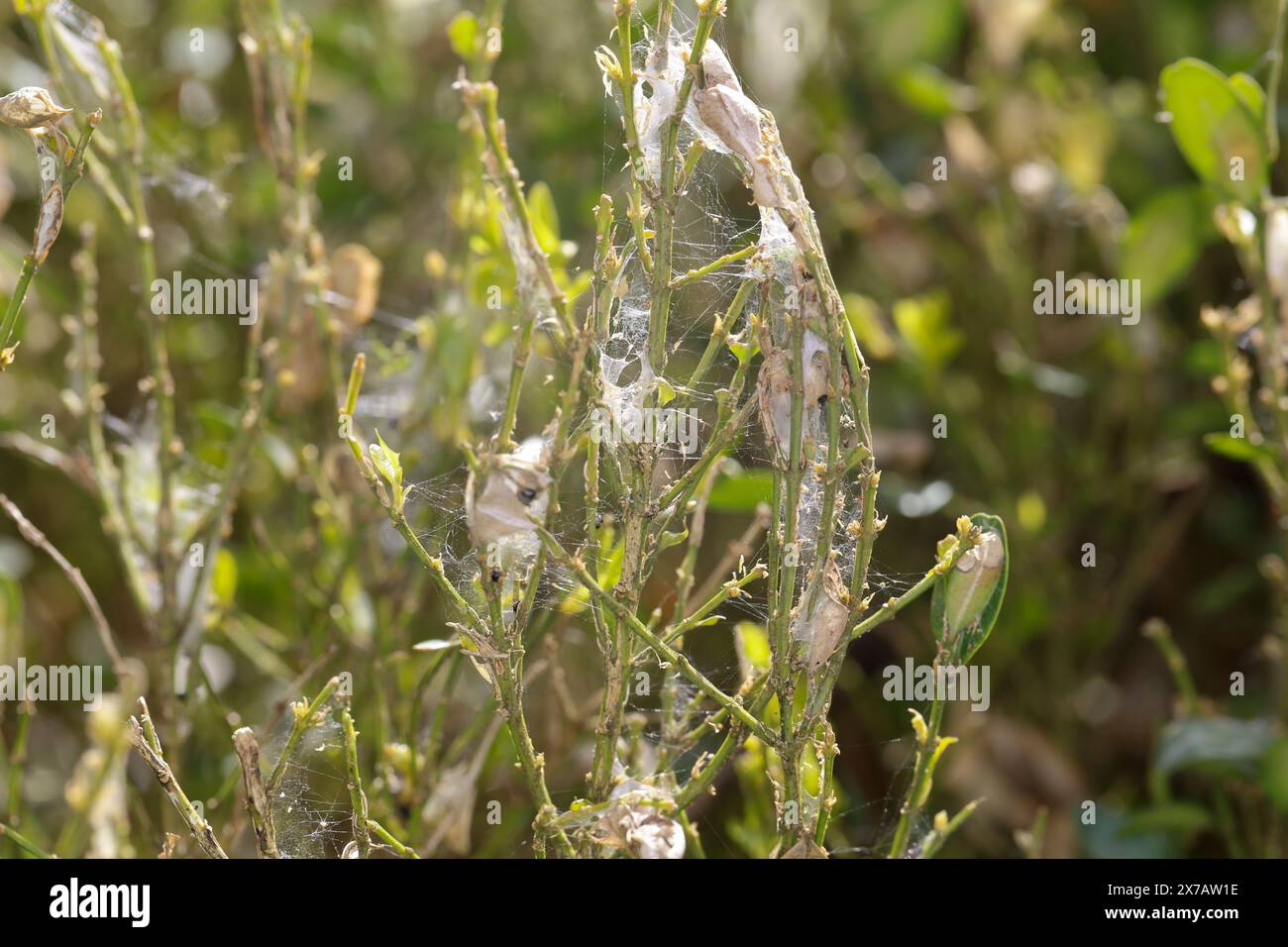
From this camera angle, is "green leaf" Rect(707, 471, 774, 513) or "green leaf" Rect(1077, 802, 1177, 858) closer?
"green leaf" Rect(707, 471, 774, 513)

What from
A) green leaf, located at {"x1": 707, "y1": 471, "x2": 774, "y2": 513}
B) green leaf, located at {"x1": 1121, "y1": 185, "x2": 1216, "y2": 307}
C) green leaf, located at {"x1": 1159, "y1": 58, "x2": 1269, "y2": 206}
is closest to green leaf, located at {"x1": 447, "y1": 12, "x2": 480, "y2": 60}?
green leaf, located at {"x1": 707, "y1": 471, "x2": 774, "y2": 513}

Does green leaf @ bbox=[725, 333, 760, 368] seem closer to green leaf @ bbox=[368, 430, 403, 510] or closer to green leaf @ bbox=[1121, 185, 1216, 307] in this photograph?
green leaf @ bbox=[368, 430, 403, 510]

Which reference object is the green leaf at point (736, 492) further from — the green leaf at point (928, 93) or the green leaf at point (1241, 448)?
the green leaf at point (928, 93)

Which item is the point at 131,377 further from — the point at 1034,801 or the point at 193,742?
the point at 1034,801

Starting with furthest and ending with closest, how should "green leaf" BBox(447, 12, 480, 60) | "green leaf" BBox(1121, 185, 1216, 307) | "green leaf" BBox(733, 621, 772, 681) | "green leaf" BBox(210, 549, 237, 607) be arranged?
1. "green leaf" BBox(1121, 185, 1216, 307)
2. "green leaf" BBox(210, 549, 237, 607)
3. "green leaf" BBox(447, 12, 480, 60)
4. "green leaf" BBox(733, 621, 772, 681)

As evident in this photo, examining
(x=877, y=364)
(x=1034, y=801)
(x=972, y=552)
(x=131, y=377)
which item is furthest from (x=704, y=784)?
(x=131, y=377)

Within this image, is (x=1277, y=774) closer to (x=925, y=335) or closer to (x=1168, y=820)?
(x=1168, y=820)

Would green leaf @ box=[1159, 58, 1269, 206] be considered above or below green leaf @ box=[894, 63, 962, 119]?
below

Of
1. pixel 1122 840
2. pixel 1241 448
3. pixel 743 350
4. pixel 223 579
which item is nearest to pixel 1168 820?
pixel 1122 840
